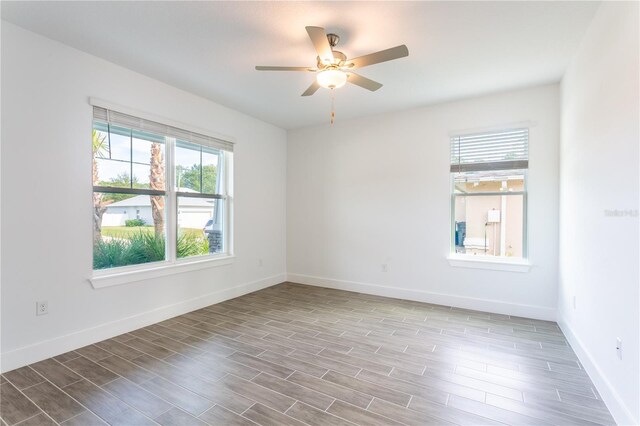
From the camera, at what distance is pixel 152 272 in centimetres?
353

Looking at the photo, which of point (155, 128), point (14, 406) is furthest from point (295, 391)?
point (155, 128)

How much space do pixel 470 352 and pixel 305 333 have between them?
5.25ft

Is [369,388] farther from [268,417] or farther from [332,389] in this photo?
[268,417]

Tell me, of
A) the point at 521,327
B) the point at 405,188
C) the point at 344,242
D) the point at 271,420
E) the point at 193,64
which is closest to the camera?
the point at 271,420

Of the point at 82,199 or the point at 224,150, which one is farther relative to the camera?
the point at 224,150

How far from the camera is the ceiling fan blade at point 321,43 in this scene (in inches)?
81.9

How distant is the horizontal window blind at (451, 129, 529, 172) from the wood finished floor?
76.3 inches

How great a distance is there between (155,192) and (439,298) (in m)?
3.95

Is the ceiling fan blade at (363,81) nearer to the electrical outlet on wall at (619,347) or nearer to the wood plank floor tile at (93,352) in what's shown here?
the electrical outlet on wall at (619,347)

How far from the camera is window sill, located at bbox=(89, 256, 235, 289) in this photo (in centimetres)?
307

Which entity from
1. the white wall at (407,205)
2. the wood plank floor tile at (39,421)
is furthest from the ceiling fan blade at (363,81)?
the wood plank floor tile at (39,421)

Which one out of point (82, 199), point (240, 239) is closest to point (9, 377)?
point (82, 199)

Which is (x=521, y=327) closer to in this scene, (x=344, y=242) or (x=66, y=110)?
(x=344, y=242)

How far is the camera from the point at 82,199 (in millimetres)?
2932
